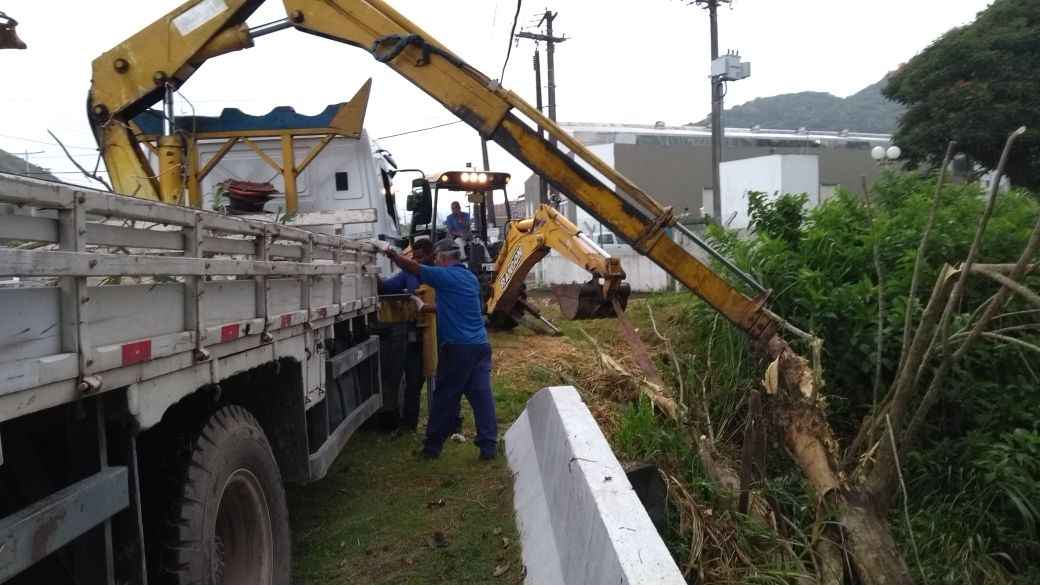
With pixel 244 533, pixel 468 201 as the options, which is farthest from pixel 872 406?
pixel 468 201

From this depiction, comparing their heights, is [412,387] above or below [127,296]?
below

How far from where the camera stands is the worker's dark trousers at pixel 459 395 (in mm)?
6113

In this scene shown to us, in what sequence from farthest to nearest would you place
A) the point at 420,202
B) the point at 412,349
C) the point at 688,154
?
the point at 688,154
the point at 420,202
the point at 412,349

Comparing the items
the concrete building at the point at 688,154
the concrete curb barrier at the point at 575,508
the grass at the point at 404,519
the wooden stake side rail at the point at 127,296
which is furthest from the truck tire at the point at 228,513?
the concrete building at the point at 688,154

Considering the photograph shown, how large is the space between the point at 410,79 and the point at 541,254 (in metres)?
4.61

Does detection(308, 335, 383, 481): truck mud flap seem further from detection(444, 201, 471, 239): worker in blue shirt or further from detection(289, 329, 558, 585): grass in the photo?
detection(444, 201, 471, 239): worker in blue shirt

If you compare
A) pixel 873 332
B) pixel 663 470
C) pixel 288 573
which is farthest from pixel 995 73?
pixel 288 573

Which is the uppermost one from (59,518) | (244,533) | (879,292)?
(879,292)

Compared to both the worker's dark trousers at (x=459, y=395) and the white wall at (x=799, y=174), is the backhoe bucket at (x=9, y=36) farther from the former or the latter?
the white wall at (x=799, y=174)

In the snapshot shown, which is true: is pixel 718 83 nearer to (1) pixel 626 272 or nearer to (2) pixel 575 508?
(1) pixel 626 272

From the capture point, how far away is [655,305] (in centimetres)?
1186

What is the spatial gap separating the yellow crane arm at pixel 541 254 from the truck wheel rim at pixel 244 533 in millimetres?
5795

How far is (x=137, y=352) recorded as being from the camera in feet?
8.41

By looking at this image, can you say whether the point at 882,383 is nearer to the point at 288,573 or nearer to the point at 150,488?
the point at 288,573
